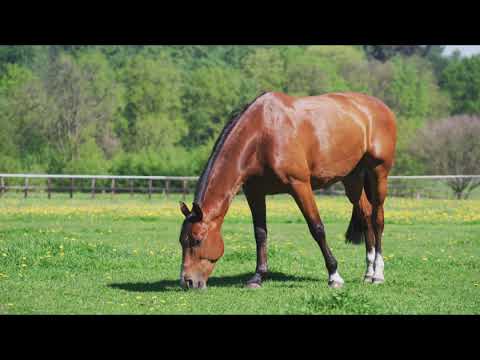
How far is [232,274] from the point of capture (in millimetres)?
11883

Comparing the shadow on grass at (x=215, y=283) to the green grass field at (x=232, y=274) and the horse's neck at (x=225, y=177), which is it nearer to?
the green grass field at (x=232, y=274)

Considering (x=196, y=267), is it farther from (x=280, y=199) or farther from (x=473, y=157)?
(x=473, y=157)

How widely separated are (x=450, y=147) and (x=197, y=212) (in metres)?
41.0

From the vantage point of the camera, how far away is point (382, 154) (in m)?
11.3

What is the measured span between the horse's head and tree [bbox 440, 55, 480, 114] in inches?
2453

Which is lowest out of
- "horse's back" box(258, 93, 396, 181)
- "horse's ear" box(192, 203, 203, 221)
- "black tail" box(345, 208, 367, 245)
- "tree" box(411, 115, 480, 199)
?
"tree" box(411, 115, 480, 199)

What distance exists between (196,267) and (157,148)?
45209mm

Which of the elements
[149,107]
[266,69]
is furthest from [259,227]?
[266,69]

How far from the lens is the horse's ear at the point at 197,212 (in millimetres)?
9633

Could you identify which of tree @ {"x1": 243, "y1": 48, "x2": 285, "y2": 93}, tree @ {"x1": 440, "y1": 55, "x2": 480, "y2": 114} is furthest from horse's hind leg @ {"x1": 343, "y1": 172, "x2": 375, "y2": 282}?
tree @ {"x1": 440, "y1": 55, "x2": 480, "y2": 114}

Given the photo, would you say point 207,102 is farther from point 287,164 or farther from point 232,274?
point 287,164

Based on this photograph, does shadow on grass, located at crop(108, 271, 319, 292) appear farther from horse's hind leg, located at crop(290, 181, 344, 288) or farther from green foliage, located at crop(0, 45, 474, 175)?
green foliage, located at crop(0, 45, 474, 175)

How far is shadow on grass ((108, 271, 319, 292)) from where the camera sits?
1024cm
